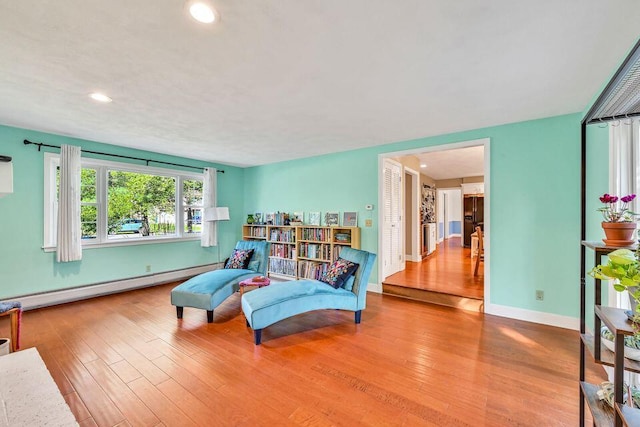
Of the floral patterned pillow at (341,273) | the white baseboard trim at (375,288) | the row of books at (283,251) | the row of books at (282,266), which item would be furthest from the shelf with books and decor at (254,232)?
the floral patterned pillow at (341,273)

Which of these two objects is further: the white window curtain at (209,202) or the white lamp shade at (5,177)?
the white window curtain at (209,202)

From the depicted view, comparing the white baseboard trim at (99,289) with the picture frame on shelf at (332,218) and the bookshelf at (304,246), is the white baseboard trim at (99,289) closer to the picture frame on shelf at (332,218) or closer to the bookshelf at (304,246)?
the bookshelf at (304,246)

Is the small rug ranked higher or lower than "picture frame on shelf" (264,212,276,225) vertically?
lower

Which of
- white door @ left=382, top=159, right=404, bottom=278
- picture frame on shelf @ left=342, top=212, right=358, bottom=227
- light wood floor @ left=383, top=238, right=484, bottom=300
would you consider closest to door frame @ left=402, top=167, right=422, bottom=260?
light wood floor @ left=383, top=238, right=484, bottom=300

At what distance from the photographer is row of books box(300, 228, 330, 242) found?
482cm

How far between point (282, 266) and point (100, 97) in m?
3.80

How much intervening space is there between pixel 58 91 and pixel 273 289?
9.38ft

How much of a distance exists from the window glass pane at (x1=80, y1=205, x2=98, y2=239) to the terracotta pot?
19.5 ft

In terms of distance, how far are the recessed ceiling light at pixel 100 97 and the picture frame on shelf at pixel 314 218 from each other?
3.46 meters

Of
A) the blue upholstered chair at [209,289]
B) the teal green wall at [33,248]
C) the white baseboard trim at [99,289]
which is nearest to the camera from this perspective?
the blue upholstered chair at [209,289]

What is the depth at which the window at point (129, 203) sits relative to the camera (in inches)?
156

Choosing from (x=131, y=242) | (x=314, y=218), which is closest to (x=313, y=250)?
(x=314, y=218)

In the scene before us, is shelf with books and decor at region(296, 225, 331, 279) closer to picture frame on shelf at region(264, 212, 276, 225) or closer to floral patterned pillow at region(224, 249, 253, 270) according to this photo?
picture frame on shelf at region(264, 212, 276, 225)

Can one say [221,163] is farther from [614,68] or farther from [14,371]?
[614,68]
